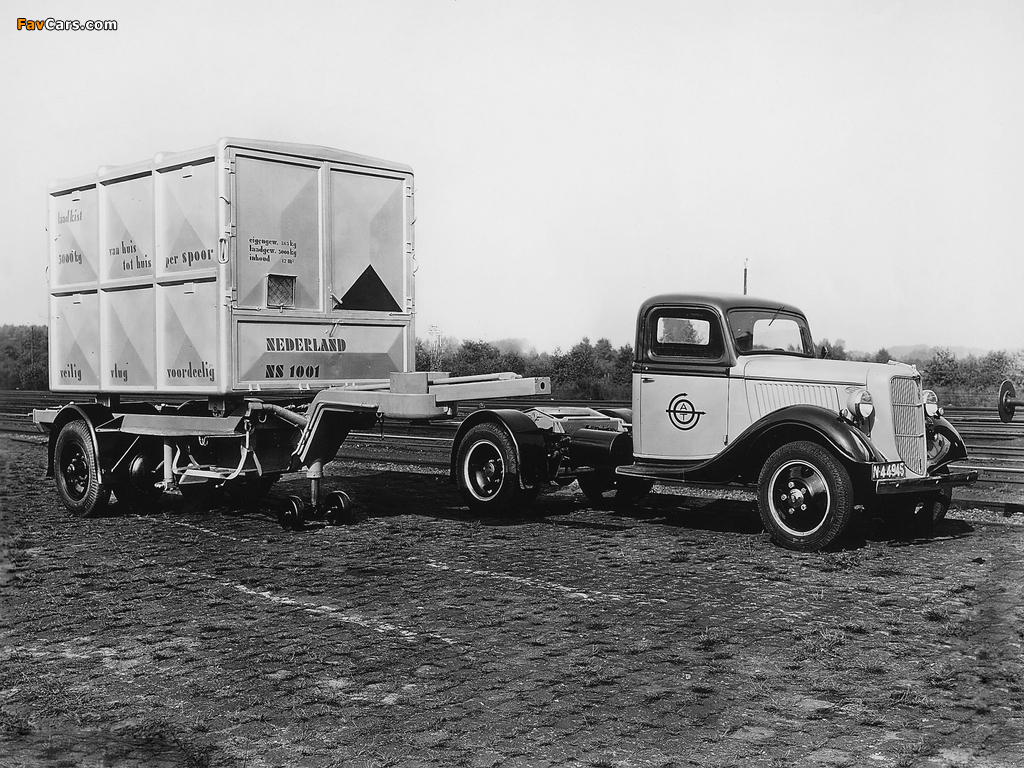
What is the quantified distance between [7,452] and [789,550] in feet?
52.0

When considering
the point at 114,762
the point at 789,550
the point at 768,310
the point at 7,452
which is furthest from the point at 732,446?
the point at 7,452

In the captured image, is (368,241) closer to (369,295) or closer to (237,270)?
(369,295)

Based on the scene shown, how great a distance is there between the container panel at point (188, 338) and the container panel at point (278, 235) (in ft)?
1.35

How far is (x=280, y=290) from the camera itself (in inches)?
368

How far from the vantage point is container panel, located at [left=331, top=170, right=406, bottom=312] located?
978 centimetres

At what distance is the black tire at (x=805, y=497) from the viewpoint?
7.96 meters

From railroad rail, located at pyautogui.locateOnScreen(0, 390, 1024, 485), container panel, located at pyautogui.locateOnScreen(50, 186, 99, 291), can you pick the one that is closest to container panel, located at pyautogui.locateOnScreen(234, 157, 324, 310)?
railroad rail, located at pyautogui.locateOnScreen(0, 390, 1024, 485)

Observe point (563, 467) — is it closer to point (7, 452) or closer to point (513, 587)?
point (513, 587)

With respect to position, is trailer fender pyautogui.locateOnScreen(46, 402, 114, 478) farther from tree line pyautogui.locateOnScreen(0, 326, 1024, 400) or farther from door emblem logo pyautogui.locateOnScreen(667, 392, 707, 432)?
tree line pyautogui.locateOnScreen(0, 326, 1024, 400)

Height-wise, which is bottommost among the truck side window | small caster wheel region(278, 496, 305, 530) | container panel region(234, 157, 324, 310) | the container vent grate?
small caster wheel region(278, 496, 305, 530)

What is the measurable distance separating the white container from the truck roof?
101 inches

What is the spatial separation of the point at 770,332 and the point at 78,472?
7.46 meters

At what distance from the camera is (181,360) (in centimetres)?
955

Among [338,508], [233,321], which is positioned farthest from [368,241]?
[338,508]
